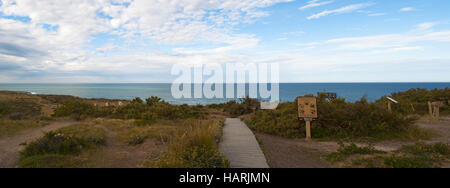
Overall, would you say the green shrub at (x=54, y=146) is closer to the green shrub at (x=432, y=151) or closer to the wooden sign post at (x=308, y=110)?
the wooden sign post at (x=308, y=110)

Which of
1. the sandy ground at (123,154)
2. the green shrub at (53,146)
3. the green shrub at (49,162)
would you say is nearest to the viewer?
the green shrub at (49,162)

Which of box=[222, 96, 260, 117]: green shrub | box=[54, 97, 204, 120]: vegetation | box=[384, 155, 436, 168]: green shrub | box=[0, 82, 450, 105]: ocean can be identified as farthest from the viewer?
box=[0, 82, 450, 105]: ocean

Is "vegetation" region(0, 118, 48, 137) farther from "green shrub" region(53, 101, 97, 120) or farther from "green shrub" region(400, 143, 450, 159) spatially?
"green shrub" region(400, 143, 450, 159)

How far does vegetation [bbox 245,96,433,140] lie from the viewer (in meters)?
8.46

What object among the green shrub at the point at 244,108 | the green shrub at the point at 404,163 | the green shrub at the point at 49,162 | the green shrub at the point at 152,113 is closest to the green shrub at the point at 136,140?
the green shrub at the point at 49,162

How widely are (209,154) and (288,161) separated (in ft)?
6.87

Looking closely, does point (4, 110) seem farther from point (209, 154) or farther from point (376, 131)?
point (376, 131)

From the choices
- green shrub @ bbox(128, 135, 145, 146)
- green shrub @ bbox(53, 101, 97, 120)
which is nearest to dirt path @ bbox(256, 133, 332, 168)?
green shrub @ bbox(128, 135, 145, 146)

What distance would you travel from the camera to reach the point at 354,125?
8.61 metres

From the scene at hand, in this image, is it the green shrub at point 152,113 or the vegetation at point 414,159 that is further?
the green shrub at point 152,113

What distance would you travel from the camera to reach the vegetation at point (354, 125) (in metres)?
8.46

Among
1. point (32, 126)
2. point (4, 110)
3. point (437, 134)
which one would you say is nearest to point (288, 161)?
point (437, 134)

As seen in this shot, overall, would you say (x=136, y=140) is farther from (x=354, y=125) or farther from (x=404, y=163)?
(x=354, y=125)
